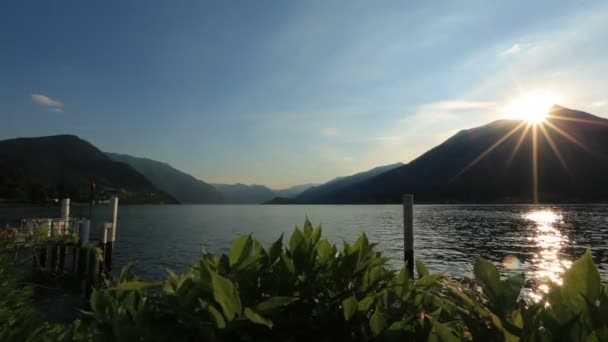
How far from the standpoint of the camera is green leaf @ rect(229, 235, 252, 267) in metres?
1.54

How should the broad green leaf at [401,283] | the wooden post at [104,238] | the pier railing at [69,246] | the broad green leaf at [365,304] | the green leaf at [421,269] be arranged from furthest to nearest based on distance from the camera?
1. the pier railing at [69,246]
2. the wooden post at [104,238]
3. the green leaf at [421,269]
4. the broad green leaf at [401,283]
5. the broad green leaf at [365,304]

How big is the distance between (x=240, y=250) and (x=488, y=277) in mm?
1019

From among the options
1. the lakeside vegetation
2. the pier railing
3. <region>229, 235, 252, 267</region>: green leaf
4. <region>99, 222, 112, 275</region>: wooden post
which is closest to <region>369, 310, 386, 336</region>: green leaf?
the lakeside vegetation

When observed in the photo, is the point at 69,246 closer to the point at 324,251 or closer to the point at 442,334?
the point at 324,251

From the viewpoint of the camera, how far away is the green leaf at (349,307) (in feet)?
4.84

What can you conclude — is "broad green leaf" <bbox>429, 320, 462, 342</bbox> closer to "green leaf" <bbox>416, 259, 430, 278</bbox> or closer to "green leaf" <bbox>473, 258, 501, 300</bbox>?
"green leaf" <bbox>473, 258, 501, 300</bbox>

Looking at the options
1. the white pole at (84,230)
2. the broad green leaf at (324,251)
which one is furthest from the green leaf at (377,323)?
the white pole at (84,230)

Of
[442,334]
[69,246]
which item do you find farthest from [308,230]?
A: [69,246]

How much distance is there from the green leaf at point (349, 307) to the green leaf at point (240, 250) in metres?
0.48

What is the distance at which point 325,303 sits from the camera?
5.28 ft

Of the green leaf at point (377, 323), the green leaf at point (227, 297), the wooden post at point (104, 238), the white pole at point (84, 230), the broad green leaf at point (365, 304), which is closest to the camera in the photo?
the green leaf at point (227, 297)

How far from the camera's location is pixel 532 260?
3669cm

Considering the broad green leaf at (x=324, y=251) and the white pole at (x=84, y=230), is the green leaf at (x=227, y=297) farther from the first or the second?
the white pole at (x=84, y=230)

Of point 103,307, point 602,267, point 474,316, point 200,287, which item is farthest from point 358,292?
point 602,267
